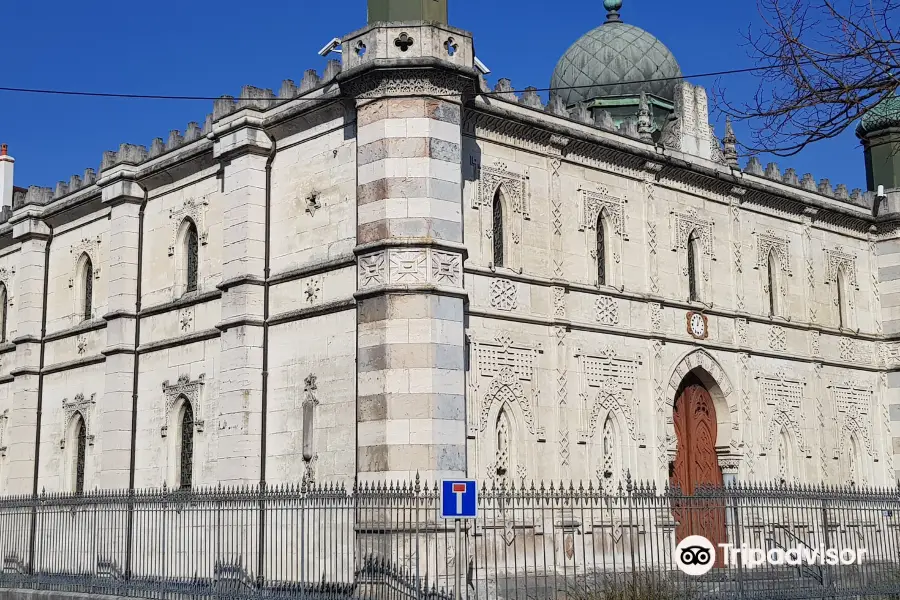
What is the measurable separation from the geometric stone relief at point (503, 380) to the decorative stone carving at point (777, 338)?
7643mm

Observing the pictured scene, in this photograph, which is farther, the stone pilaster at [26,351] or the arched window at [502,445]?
the stone pilaster at [26,351]

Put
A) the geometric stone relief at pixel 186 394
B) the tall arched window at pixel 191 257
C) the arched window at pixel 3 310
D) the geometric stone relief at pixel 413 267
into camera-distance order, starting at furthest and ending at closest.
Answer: the arched window at pixel 3 310
the tall arched window at pixel 191 257
the geometric stone relief at pixel 186 394
the geometric stone relief at pixel 413 267

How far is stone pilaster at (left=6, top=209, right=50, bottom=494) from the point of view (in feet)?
91.6

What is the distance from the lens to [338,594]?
15.9 m

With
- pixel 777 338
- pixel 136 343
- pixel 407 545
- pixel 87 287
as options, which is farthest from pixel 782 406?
pixel 87 287

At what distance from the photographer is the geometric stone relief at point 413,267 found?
18750 mm

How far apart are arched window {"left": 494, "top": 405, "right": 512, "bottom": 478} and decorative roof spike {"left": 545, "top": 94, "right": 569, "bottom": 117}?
592 cm

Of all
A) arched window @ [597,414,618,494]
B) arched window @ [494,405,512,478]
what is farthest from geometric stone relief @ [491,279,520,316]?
arched window @ [597,414,618,494]

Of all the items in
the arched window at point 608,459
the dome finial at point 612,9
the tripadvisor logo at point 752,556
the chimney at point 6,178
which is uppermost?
the dome finial at point 612,9

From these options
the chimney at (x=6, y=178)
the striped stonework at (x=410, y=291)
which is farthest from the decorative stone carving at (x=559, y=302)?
the chimney at (x=6, y=178)

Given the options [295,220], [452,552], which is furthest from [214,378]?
[452,552]

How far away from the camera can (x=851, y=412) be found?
28.5 metres

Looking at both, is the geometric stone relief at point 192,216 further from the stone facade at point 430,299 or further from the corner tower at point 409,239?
the corner tower at point 409,239

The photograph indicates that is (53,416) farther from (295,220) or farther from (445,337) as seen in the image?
(445,337)
